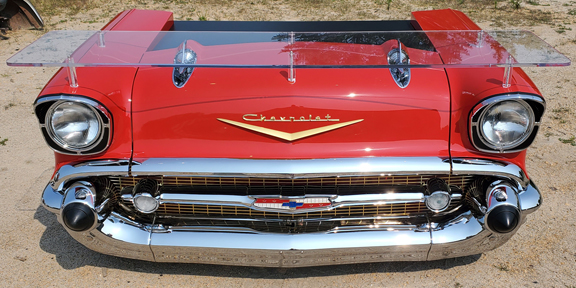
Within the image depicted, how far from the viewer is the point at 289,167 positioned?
85.2 inches

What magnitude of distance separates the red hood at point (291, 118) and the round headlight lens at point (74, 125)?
18 cm

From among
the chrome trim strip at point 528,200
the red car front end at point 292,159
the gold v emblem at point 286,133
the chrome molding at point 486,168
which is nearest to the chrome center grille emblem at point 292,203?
the red car front end at point 292,159

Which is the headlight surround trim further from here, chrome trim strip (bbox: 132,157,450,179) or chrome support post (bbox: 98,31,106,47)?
chrome support post (bbox: 98,31,106,47)

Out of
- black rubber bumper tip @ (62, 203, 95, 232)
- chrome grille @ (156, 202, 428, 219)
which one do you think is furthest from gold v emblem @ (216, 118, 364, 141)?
black rubber bumper tip @ (62, 203, 95, 232)

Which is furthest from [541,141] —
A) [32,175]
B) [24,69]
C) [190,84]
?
[24,69]

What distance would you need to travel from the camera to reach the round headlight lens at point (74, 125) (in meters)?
2.21

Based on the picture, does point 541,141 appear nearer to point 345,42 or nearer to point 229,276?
point 345,42

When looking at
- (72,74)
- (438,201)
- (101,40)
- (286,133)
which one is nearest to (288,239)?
(286,133)

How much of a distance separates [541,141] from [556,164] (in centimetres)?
35

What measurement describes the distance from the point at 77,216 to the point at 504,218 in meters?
1.94

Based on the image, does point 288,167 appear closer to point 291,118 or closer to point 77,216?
point 291,118

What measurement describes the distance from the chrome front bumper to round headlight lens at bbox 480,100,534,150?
0.36ft

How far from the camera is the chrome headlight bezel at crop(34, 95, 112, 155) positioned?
2176mm

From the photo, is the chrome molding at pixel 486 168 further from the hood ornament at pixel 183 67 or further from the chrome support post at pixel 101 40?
the chrome support post at pixel 101 40
